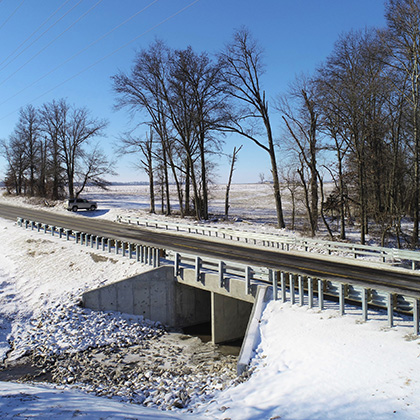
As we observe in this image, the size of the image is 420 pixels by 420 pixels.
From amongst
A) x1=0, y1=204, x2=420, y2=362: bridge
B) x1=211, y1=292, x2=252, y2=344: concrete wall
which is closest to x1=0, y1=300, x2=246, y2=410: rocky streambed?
x1=211, y1=292, x2=252, y2=344: concrete wall

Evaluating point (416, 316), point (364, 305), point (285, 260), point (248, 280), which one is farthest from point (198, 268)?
point (416, 316)

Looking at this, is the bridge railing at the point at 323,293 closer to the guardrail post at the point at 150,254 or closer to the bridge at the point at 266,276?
the bridge at the point at 266,276

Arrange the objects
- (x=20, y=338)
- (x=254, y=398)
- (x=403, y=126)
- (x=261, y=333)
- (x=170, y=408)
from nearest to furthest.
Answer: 1. (x=254, y=398)
2. (x=170, y=408)
3. (x=261, y=333)
4. (x=20, y=338)
5. (x=403, y=126)

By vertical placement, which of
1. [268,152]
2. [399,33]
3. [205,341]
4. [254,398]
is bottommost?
[205,341]

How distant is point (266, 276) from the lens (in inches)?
545

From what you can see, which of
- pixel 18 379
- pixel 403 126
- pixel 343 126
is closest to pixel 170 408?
pixel 18 379

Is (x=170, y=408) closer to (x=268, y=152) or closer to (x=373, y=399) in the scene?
(x=373, y=399)

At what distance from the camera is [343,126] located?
25078mm

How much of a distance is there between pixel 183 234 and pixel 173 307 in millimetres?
9899

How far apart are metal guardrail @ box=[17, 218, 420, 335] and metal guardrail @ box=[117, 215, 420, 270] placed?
15.9ft

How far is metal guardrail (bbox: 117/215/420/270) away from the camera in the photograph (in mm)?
16916

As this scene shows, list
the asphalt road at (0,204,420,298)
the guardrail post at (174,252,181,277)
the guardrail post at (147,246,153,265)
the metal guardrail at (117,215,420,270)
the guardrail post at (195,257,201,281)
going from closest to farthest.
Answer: the asphalt road at (0,204,420,298) < the guardrail post at (195,257,201,281) < the metal guardrail at (117,215,420,270) < the guardrail post at (174,252,181,277) < the guardrail post at (147,246,153,265)

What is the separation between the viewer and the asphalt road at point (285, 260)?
13874mm

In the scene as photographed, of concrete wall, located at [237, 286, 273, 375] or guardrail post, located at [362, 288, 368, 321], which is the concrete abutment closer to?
concrete wall, located at [237, 286, 273, 375]
